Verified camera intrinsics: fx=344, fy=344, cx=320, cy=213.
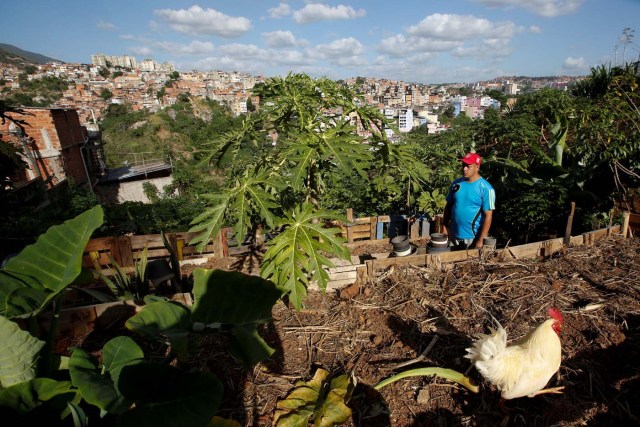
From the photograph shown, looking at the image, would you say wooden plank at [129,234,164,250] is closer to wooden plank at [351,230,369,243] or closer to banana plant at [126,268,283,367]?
wooden plank at [351,230,369,243]

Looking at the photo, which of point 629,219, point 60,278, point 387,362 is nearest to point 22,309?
point 60,278

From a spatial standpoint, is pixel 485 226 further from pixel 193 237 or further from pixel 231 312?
pixel 193 237

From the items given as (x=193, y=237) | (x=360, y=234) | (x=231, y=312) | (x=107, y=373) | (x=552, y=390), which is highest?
(x=231, y=312)

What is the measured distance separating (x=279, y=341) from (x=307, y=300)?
0.62 m

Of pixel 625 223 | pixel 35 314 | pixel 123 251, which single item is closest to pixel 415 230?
pixel 625 223

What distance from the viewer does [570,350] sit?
2525 mm

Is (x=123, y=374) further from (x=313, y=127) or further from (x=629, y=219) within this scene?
(x=629, y=219)

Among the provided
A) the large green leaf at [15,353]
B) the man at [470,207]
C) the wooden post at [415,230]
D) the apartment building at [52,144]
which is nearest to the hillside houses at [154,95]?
the apartment building at [52,144]

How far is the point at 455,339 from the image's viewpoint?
2.68 metres

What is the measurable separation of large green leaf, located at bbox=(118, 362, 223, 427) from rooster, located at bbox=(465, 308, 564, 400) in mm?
1523

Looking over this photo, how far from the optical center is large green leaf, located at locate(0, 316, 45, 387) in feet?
3.60

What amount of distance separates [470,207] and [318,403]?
302 cm

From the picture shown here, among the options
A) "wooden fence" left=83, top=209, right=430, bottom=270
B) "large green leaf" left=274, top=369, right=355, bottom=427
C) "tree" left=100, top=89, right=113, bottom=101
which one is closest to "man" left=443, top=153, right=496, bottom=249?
"wooden fence" left=83, top=209, right=430, bottom=270

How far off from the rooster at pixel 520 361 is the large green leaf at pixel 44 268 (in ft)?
6.61
